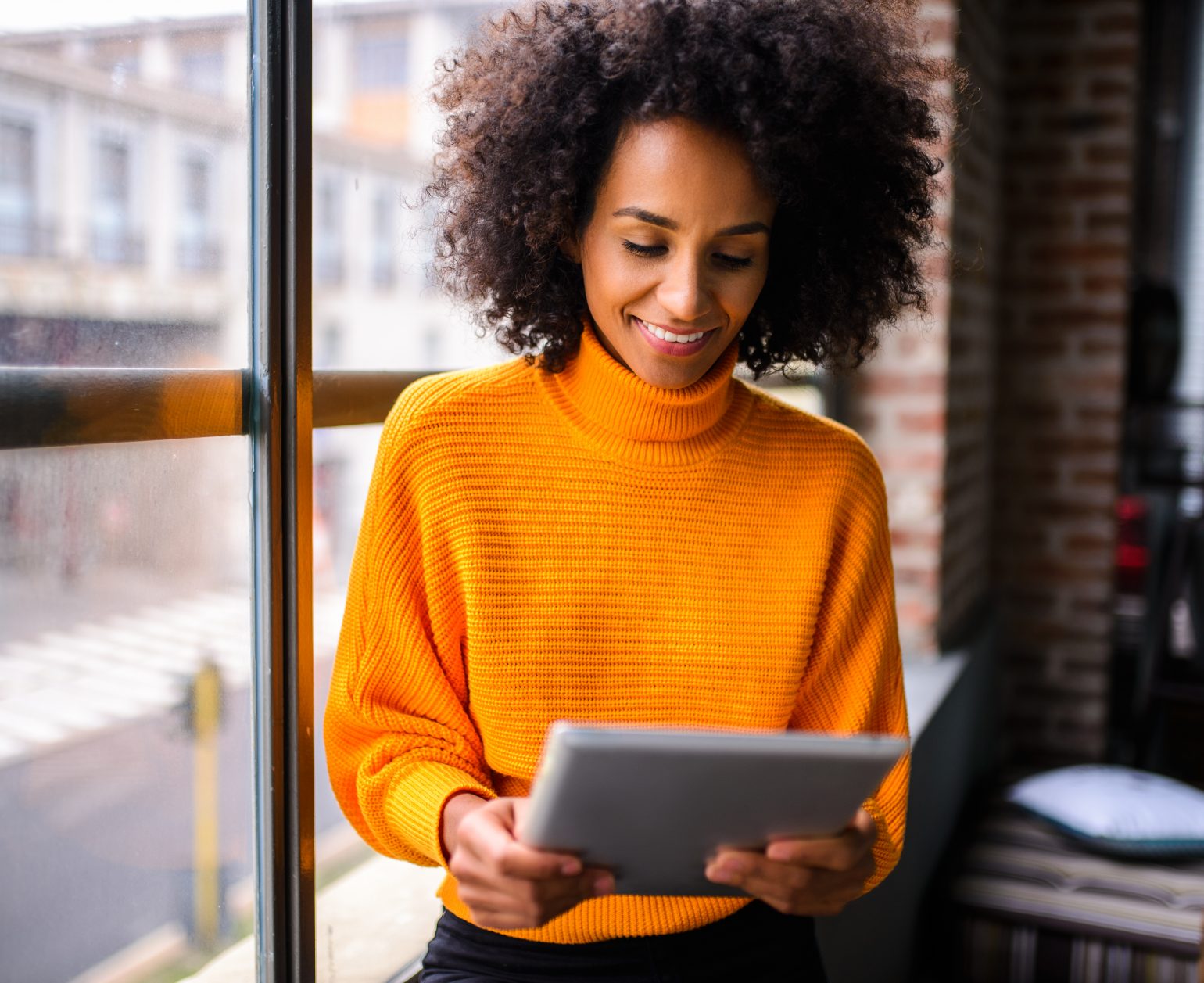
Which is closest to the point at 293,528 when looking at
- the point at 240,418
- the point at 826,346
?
the point at 240,418

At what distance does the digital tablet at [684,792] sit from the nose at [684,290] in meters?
0.42

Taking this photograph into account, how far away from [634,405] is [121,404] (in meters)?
0.45

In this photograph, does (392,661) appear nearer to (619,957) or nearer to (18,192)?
(619,957)

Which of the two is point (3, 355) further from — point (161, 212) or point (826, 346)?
point (826, 346)

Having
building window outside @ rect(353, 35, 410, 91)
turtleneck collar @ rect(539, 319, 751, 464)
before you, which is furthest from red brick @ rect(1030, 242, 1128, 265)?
turtleneck collar @ rect(539, 319, 751, 464)

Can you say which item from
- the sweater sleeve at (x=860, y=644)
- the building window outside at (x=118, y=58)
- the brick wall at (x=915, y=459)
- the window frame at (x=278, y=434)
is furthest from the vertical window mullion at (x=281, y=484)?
the brick wall at (x=915, y=459)

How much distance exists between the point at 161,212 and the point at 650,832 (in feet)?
2.08

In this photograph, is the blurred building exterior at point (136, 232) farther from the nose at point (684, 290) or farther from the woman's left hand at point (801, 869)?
the woman's left hand at point (801, 869)

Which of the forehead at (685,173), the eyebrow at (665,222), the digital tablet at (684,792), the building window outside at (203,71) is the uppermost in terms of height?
the building window outside at (203,71)

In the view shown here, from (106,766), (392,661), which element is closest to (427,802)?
(392,661)

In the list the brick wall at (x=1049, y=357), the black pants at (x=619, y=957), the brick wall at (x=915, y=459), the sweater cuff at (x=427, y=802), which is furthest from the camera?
the brick wall at (x=1049, y=357)

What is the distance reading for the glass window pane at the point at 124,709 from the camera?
0.90 metres

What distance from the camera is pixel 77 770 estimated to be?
95cm

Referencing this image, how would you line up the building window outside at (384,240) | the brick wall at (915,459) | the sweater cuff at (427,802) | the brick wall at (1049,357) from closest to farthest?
the sweater cuff at (427,802) < the building window outside at (384,240) < the brick wall at (915,459) < the brick wall at (1049,357)
